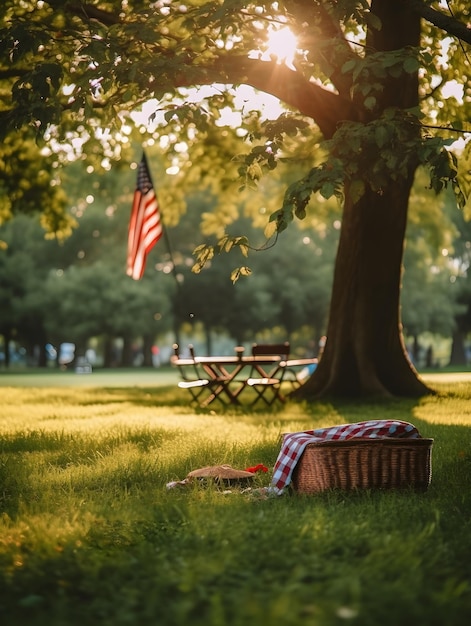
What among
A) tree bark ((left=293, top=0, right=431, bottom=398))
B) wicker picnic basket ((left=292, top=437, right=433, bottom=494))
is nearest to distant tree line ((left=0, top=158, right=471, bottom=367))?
tree bark ((left=293, top=0, right=431, bottom=398))

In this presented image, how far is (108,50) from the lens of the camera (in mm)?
10930

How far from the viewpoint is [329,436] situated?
8500mm

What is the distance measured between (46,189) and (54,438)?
1395cm

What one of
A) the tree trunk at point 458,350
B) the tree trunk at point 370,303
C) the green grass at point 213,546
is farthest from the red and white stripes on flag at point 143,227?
the tree trunk at point 458,350

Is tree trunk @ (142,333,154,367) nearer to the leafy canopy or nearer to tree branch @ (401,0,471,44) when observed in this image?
the leafy canopy

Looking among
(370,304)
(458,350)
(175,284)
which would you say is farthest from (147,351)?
(370,304)

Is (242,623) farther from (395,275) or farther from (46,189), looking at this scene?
(46,189)

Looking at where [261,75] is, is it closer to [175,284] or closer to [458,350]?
[175,284]

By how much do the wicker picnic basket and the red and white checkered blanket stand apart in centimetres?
A: 14

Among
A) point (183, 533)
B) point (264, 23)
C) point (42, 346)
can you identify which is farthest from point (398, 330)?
point (42, 346)

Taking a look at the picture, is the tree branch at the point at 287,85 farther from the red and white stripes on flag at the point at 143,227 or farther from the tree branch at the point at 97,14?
the red and white stripes on flag at the point at 143,227

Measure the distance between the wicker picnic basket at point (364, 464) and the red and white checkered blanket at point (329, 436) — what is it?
142mm

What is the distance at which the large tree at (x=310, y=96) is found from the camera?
9.55 metres

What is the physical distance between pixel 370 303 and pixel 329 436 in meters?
10.1
